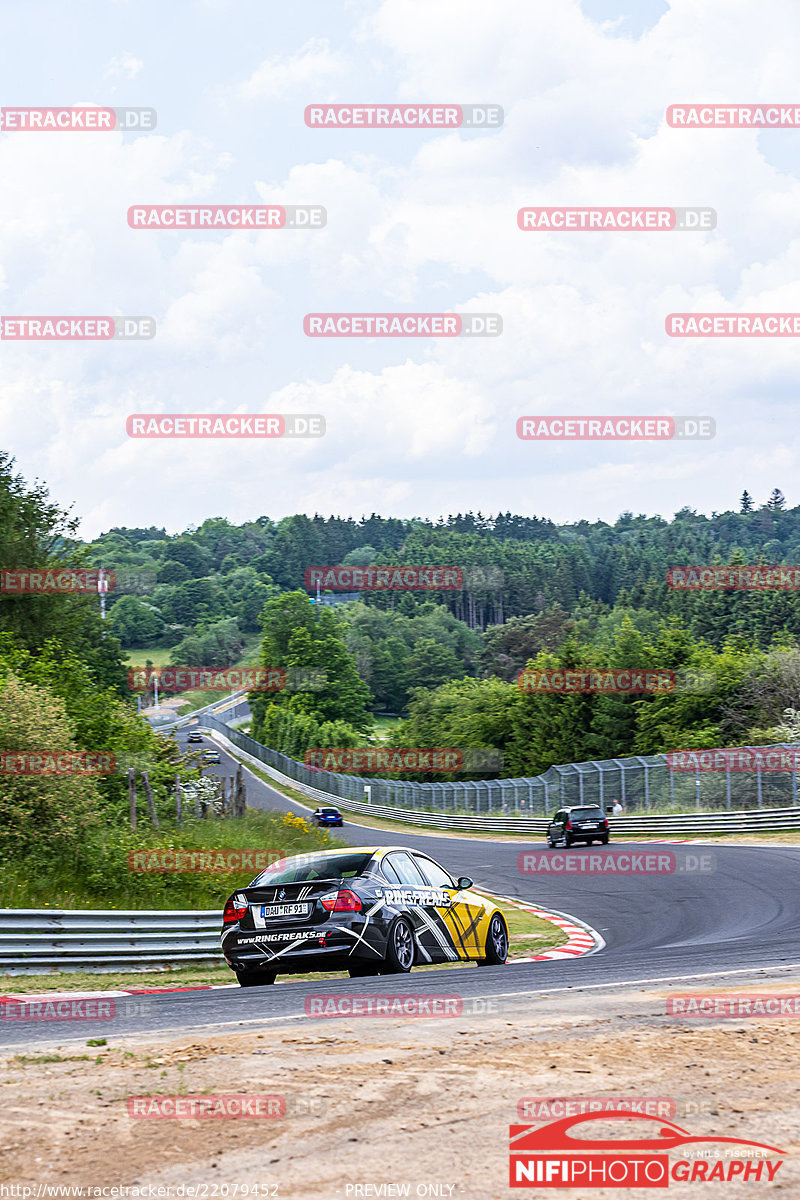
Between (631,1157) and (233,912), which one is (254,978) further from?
(631,1157)

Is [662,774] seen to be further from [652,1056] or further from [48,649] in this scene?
[652,1056]

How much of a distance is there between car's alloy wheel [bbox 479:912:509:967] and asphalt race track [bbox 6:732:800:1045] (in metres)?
0.29

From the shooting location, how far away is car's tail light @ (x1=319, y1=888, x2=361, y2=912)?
34.7 ft

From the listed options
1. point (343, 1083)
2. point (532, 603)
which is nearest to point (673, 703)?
point (343, 1083)

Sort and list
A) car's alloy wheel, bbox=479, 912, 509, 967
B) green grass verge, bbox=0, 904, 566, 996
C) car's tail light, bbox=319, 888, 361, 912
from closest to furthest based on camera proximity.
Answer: car's tail light, bbox=319, 888, 361, 912 → green grass verge, bbox=0, 904, 566, 996 → car's alloy wheel, bbox=479, 912, 509, 967

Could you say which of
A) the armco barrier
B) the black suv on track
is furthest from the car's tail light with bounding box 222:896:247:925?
the black suv on track

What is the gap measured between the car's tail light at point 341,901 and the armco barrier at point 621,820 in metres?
25.6

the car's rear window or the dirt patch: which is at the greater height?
the car's rear window

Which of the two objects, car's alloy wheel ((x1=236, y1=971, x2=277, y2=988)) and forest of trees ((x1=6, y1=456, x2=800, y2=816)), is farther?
forest of trees ((x1=6, y1=456, x2=800, y2=816))

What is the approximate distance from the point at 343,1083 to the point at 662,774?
113ft

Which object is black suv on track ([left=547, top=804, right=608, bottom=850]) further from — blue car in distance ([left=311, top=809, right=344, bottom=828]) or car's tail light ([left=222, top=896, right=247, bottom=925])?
car's tail light ([left=222, top=896, right=247, bottom=925])

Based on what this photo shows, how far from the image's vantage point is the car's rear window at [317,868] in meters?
11.0

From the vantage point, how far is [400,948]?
11.1m

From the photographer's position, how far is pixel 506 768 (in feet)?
266
